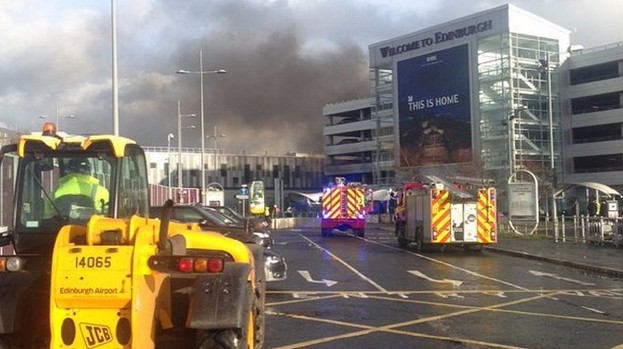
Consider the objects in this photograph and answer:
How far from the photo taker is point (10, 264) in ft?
16.5

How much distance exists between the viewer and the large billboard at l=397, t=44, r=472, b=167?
2840 inches

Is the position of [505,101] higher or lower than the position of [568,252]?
higher

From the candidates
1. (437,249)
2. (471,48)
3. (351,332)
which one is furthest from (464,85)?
(351,332)

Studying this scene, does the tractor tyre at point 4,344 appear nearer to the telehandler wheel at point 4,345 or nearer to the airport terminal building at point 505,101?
the telehandler wheel at point 4,345

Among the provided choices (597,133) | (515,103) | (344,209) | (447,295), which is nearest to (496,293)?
(447,295)

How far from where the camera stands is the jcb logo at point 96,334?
4.53 m

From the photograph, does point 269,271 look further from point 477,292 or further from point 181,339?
point 181,339

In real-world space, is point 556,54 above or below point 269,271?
above

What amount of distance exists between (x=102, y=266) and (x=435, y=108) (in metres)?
73.0

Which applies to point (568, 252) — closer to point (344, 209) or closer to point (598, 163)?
point (344, 209)

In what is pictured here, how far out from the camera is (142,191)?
243 inches

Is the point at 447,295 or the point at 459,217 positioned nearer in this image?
the point at 447,295

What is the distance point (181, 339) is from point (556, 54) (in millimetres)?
71596

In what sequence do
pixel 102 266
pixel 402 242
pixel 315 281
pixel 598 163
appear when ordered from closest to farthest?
pixel 102 266, pixel 315 281, pixel 402 242, pixel 598 163
